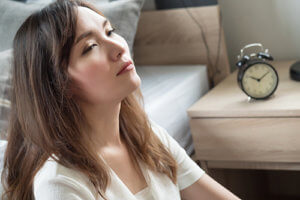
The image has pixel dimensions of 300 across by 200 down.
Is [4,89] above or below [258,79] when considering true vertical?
above

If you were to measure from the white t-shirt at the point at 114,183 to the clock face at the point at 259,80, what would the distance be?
0.37 metres

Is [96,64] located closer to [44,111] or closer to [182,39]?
[44,111]

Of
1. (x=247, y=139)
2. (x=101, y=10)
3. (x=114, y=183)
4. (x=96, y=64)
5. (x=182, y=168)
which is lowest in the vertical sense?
(x=247, y=139)

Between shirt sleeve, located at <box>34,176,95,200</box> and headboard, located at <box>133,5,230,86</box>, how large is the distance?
42.9 inches

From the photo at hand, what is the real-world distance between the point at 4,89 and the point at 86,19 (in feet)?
1.13

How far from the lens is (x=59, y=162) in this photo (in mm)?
862

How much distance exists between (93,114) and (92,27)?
180 millimetres

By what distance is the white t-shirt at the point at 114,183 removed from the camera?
0.83 m

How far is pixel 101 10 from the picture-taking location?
1.52m

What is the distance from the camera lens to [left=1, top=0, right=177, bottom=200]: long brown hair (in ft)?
2.85

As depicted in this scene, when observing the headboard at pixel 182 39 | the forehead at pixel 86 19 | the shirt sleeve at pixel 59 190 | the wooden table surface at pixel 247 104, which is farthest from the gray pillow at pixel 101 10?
the shirt sleeve at pixel 59 190

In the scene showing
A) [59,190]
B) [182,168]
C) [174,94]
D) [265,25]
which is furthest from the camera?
[265,25]

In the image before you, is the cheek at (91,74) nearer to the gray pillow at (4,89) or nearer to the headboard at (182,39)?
the gray pillow at (4,89)

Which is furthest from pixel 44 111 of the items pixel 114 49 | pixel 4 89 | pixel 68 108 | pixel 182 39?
pixel 182 39
